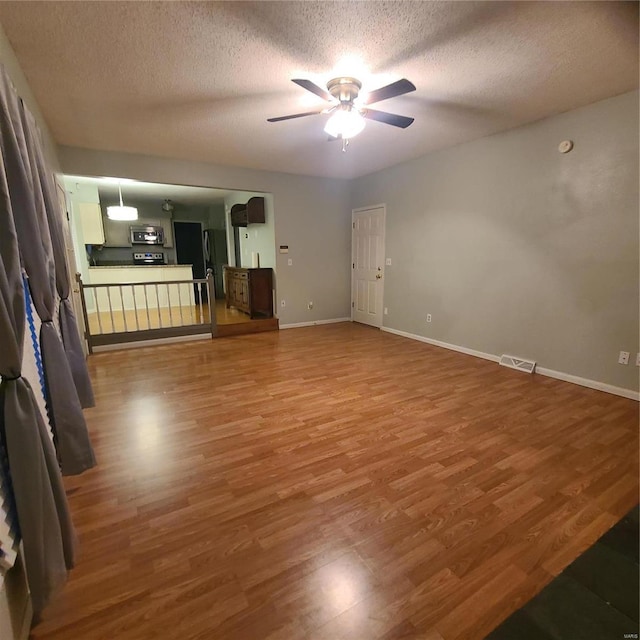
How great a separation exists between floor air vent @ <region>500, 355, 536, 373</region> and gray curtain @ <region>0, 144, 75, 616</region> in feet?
13.4

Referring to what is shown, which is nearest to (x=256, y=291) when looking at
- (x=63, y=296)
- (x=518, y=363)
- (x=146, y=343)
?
(x=146, y=343)

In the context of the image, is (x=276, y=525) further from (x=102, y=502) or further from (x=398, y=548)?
(x=102, y=502)

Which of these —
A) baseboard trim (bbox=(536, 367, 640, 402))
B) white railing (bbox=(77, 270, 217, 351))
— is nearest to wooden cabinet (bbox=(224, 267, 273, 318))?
white railing (bbox=(77, 270, 217, 351))

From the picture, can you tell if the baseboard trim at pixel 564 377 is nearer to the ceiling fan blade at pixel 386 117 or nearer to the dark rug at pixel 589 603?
the dark rug at pixel 589 603

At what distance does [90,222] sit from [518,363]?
7.46 meters

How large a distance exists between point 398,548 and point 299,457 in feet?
2.80

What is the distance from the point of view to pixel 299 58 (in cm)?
224

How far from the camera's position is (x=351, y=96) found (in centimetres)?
255

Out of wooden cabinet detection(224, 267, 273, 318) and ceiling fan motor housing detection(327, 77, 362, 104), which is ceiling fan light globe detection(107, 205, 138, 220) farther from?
ceiling fan motor housing detection(327, 77, 362, 104)

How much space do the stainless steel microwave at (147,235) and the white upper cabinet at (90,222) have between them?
6.03ft

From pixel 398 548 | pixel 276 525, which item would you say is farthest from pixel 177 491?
pixel 398 548

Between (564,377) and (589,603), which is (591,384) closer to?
(564,377)

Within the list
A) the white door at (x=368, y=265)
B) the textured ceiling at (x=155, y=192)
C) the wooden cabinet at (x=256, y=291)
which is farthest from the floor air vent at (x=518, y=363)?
the textured ceiling at (x=155, y=192)

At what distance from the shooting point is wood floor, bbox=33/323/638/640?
1.26m
